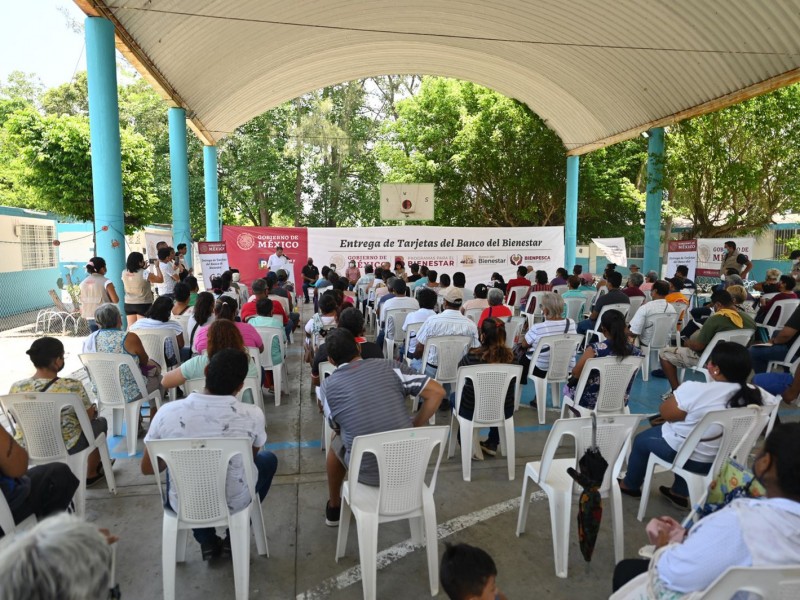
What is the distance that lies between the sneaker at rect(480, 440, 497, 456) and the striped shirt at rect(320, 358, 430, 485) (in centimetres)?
151

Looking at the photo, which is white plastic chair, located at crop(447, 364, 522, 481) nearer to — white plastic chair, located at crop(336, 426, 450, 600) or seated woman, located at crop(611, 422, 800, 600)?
white plastic chair, located at crop(336, 426, 450, 600)

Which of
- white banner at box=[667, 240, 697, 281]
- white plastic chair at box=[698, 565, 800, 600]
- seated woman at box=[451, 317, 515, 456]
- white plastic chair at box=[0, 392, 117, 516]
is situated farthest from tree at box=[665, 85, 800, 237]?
white plastic chair at box=[0, 392, 117, 516]

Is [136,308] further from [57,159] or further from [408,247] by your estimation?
[408,247]

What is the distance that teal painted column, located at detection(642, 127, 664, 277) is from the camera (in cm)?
1189

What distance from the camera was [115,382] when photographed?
402cm

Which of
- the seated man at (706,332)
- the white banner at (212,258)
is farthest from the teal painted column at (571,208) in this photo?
the seated man at (706,332)

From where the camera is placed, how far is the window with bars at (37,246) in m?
13.0

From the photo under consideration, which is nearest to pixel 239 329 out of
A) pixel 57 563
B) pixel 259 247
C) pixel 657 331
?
pixel 57 563

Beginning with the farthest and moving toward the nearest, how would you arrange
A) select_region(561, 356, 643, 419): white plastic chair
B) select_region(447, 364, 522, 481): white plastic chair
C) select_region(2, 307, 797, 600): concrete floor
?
select_region(561, 356, 643, 419): white plastic chair < select_region(447, 364, 522, 481): white plastic chair < select_region(2, 307, 797, 600): concrete floor

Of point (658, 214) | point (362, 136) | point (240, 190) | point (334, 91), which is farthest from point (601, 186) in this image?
point (240, 190)

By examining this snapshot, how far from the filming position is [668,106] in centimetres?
1116

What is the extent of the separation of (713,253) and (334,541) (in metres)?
11.3

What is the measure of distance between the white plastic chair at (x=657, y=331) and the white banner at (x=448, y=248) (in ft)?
29.7

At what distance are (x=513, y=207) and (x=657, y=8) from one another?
1089 cm
